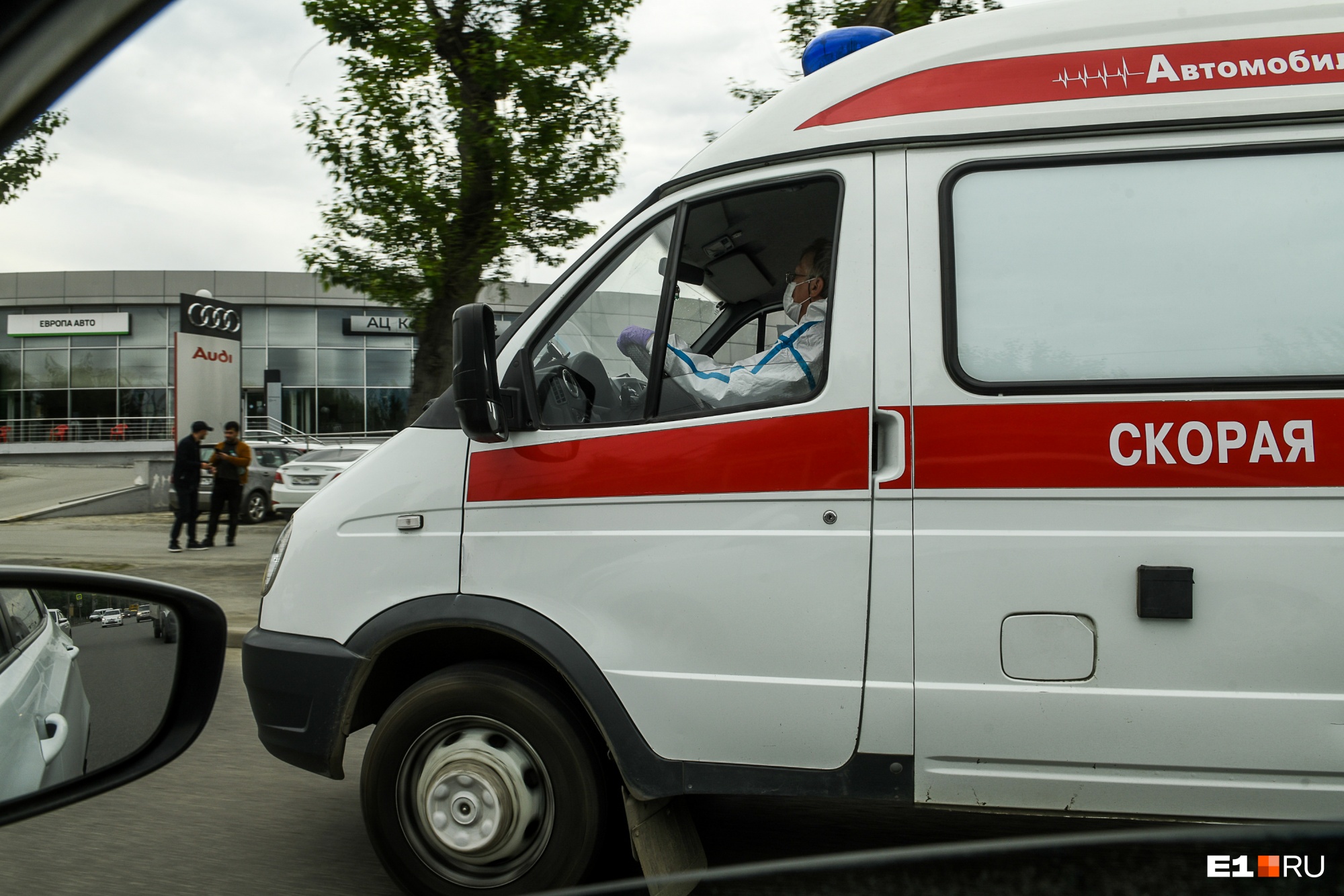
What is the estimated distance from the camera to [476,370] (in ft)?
9.43

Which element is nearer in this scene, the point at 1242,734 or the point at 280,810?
the point at 1242,734

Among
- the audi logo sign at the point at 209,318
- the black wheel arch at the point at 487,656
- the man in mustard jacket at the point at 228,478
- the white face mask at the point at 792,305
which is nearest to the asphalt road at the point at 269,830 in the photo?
the black wheel arch at the point at 487,656

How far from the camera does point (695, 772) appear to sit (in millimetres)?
2797

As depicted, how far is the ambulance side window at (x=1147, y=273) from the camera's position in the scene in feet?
8.33

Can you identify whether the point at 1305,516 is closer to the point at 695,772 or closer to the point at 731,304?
the point at 695,772

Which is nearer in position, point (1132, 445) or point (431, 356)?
point (1132, 445)

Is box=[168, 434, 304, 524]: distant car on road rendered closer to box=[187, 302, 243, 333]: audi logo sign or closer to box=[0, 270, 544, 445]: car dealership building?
box=[187, 302, 243, 333]: audi logo sign

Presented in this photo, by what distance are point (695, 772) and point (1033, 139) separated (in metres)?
1.89

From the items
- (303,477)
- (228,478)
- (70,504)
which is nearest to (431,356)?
(228,478)

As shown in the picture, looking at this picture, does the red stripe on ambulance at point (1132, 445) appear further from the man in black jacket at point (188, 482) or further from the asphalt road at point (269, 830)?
the man in black jacket at point (188, 482)

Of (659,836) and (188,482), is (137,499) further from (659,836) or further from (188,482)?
(659,836)

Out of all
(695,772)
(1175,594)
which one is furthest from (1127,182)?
(695,772)

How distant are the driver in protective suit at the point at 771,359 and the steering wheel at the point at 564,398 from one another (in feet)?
0.59

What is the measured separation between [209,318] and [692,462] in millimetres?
22420
